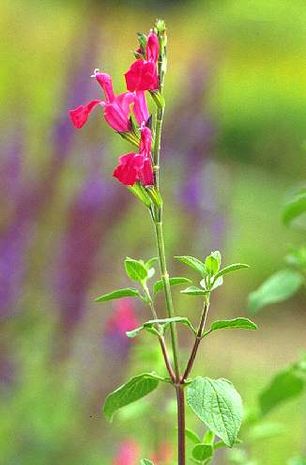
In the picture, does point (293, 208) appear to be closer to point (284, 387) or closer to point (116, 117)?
point (284, 387)

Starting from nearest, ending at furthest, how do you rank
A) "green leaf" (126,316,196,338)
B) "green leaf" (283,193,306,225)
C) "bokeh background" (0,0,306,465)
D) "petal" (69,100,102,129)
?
"green leaf" (126,316,196,338) < "petal" (69,100,102,129) < "green leaf" (283,193,306,225) < "bokeh background" (0,0,306,465)

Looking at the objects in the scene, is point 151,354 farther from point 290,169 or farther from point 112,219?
point 290,169

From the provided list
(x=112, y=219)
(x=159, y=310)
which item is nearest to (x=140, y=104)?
(x=112, y=219)

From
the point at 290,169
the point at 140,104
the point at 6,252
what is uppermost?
the point at 140,104

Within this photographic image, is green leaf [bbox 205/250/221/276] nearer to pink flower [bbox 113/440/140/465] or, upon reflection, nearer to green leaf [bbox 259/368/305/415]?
green leaf [bbox 259/368/305/415]

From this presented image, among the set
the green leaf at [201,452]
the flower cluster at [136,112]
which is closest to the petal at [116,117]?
the flower cluster at [136,112]

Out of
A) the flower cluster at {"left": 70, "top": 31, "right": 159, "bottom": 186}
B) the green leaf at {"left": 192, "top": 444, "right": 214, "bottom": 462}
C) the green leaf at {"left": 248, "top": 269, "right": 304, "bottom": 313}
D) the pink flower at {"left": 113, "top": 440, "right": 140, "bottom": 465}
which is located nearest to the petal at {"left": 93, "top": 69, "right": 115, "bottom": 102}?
the flower cluster at {"left": 70, "top": 31, "right": 159, "bottom": 186}

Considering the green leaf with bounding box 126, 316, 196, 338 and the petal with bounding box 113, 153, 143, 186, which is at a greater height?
the petal with bounding box 113, 153, 143, 186
